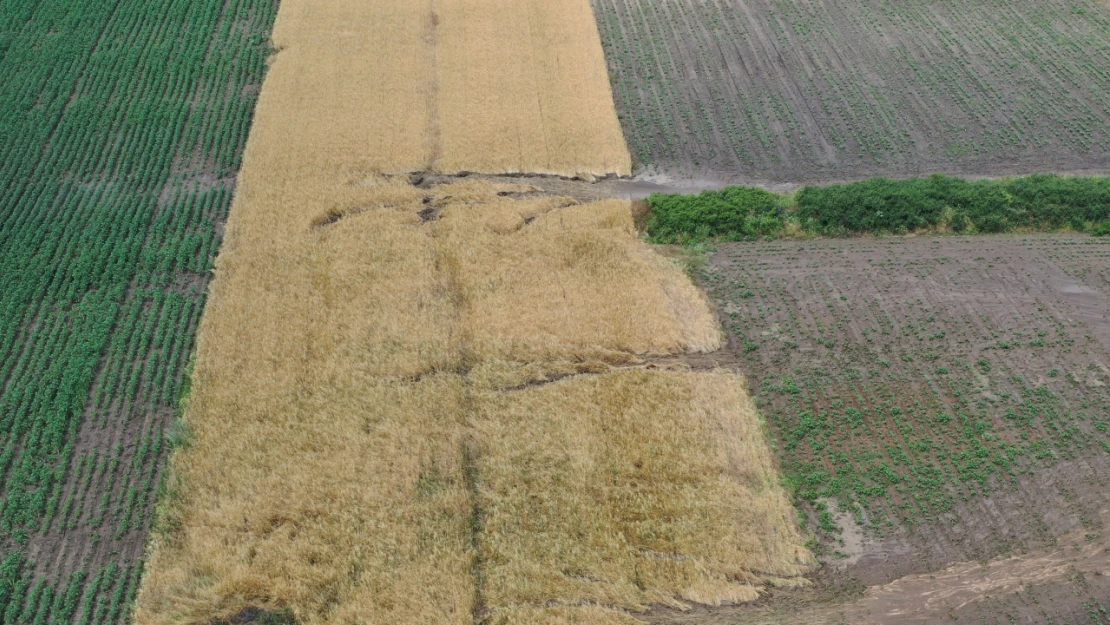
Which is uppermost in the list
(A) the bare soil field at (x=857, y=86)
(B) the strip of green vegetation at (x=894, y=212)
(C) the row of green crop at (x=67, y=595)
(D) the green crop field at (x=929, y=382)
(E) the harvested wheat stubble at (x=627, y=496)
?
(A) the bare soil field at (x=857, y=86)

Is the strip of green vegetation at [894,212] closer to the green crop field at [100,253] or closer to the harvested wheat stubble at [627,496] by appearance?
the harvested wheat stubble at [627,496]

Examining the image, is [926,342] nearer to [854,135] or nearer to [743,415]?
[743,415]

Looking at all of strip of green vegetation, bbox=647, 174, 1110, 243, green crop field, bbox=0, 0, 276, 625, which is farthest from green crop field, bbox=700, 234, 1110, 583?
green crop field, bbox=0, 0, 276, 625

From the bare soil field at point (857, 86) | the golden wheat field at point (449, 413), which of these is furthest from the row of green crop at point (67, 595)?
the bare soil field at point (857, 86)

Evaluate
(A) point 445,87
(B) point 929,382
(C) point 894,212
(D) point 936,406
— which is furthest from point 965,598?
(A) point 445,87

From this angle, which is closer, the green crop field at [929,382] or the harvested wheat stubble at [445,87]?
the green crop field at [929,382]

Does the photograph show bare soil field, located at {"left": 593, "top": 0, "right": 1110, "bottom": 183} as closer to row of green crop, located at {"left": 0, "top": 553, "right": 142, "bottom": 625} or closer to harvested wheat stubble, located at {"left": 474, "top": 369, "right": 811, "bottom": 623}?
harvested wheat stubble, located at {"left": 474, "top": 369, "right": 811, "bottom": 623}
